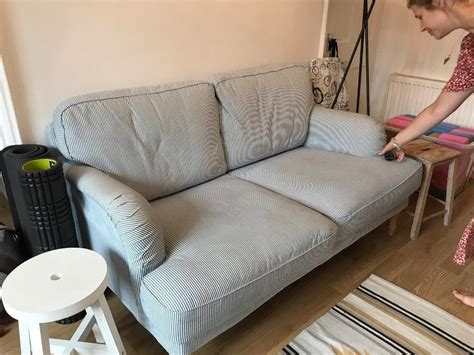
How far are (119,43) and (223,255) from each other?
109cm

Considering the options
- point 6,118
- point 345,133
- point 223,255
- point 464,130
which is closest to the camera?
point 223,255

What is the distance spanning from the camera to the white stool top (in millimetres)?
1030

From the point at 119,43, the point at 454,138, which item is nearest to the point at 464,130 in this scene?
the point at 454,138

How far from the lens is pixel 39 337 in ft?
3.48

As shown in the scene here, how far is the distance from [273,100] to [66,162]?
3.75 feet

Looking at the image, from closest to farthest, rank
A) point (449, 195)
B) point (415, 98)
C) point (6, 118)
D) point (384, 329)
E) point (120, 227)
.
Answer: point (120, 227) < point (6, 118) < point (384, 329) < point (449, 195) < point (415, 98)

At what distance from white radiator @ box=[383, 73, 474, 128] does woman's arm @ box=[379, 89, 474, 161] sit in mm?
1220

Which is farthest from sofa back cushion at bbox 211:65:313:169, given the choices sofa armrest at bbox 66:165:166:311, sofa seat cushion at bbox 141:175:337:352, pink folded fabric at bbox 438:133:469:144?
pink folded fabric at bbox 438:133:469:144

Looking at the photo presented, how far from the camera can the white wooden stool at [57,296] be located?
40.8 inches

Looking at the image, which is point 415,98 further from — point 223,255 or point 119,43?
point 223,255

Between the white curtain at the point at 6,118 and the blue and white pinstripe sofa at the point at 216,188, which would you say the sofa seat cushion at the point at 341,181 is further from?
the white curtain at the point at 6,118

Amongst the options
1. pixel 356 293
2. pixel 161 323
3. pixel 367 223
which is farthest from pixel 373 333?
pixel 161 323

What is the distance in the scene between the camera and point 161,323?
117cm

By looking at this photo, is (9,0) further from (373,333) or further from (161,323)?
(373,333)
